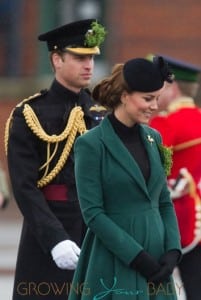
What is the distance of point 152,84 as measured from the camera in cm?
533

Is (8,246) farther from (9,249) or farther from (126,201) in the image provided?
(126,201)

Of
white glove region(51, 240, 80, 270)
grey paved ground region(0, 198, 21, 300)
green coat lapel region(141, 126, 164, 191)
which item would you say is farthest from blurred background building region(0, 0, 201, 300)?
green coat lapel region(141, 126, 164, 191)

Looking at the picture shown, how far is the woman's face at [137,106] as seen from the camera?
5312mm

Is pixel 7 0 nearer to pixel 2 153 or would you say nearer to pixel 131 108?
pixel 2 153

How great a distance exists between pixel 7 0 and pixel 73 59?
11613 mm

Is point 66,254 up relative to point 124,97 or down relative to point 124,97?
down

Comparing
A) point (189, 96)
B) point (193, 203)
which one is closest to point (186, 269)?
point (193, 203)

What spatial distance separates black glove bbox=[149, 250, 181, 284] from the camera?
5203 mm

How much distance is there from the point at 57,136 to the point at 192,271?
1.35 m

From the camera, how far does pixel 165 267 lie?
5223 millimetres

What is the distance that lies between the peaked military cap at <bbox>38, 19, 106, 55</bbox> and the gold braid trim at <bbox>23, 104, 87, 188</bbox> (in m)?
0.31

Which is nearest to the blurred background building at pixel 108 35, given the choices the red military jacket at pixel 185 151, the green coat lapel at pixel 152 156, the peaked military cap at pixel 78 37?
the red military jacket at pixel 185 151

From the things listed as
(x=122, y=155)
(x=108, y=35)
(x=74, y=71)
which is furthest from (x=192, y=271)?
(x=108, y=35)

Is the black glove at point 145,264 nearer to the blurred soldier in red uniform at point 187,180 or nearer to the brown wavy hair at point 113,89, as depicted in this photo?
the brown wavy hair at point 113,89
